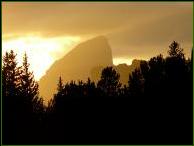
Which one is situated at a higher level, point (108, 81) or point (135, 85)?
point (108, 81)

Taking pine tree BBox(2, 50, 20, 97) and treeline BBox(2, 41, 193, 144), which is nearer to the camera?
treeline BBox(2, 41, 193, 144)

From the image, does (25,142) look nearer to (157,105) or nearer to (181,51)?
(157,105)

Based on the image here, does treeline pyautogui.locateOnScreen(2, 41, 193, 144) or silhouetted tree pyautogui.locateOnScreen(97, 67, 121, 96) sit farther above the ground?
silhouetted tree pyautogui.locateOnScreen(97, 67, 121, 96)

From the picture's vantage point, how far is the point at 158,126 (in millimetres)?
44906

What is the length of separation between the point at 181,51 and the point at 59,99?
3468cm

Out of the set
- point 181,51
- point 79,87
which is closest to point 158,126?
point 79,87

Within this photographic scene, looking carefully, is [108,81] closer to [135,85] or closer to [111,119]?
[135,85]

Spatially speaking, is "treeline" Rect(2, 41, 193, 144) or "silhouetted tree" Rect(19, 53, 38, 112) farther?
"silhouetted tree" Rect(19, 53, 38, 112)

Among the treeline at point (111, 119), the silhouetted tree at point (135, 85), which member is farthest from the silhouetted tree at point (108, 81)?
the treeline at point (111, 119)

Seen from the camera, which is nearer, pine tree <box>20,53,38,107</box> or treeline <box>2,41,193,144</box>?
treeline <box>2,41,193,144</box>

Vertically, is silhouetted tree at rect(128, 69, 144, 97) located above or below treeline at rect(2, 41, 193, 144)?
above

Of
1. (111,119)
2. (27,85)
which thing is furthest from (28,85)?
(111,119)

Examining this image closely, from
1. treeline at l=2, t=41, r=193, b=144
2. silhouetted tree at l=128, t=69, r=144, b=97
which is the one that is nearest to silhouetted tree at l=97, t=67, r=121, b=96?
silhouetted tree at l=128, t=69, r=144, b=97

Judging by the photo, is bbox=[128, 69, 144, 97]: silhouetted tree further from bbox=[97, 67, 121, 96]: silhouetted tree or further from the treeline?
the treeline
